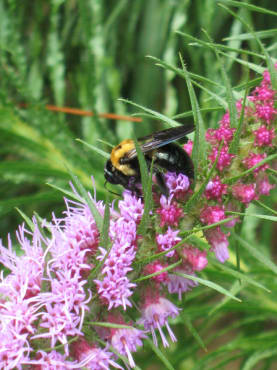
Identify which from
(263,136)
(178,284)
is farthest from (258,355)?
(263,136)

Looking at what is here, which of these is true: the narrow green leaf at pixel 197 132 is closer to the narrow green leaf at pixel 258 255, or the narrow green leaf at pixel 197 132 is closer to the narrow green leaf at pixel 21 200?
the narrow green leaf at pixel 258 255

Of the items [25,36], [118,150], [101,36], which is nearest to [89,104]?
[101,36]

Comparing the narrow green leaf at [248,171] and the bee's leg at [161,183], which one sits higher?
the narrow green leaf at [248,171]

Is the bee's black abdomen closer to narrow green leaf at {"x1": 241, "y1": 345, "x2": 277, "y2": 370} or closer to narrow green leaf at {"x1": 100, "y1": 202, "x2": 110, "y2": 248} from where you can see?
narrow green leaf at {"x1": 100, "y1": 202, "x2": 110, "y2": 248}

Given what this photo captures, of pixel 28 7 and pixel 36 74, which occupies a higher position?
pixel 28 7

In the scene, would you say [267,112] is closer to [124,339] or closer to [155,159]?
[155,159]

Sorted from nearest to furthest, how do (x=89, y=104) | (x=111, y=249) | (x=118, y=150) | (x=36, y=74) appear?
1. (x=111, y=249)
2. (x=118, y=150)
3. (x=89, y=104)
4. (x=36, y=74)

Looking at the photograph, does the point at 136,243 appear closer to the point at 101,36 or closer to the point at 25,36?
the point at 101,36

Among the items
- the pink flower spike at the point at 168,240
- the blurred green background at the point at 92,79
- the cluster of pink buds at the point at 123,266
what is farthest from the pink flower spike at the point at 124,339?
the blurred green background at the point at 92,79
